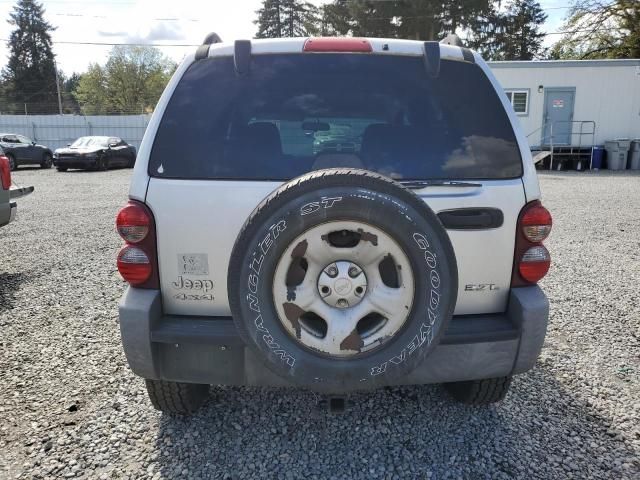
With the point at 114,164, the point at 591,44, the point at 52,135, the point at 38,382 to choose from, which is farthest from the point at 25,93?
the point at 38,382

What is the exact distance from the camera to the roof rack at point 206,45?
2559mm

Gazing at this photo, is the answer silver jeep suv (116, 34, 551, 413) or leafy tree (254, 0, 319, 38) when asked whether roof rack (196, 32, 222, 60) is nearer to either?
silver jeep suv (116, 34, 551, 413)

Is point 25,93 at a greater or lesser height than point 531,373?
greater

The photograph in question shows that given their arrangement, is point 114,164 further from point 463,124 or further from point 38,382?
point 463,124

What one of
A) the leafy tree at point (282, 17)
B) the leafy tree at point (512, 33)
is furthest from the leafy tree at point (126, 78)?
the leafy tree at point (512, 33)

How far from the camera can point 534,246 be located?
96.6 inches

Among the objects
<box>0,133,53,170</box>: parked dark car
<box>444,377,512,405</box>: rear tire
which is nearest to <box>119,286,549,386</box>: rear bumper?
<box>444,377,512,405</box>: rear tire

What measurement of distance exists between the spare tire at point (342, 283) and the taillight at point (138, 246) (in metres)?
0.53

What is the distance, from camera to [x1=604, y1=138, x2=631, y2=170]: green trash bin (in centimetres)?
1906

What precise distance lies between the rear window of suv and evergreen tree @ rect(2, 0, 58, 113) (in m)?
70.0

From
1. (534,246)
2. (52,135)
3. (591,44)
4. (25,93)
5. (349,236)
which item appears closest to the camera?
(349,236)

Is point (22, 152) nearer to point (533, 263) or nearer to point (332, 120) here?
point (332, 120)

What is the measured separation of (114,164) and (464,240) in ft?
75.2

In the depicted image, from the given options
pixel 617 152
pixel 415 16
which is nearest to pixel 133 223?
pixel 617 152
